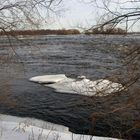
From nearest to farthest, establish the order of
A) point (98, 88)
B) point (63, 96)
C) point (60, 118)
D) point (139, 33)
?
point (139, 33) < point (98, 88) < point (60, 118) < point (63, 96)

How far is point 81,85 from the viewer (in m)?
10.4

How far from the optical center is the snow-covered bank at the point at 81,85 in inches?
204

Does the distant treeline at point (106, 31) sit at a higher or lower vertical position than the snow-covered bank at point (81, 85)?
higher

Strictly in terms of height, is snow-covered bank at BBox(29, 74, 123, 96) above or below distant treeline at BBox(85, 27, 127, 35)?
below

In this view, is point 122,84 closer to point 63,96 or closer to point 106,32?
point 106,32

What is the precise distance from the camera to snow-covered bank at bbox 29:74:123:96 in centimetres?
519

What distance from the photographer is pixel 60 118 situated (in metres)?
9.70

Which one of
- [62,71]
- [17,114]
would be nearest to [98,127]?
[17,114]

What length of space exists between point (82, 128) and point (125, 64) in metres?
4.08

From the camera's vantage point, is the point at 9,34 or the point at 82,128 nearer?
the point at 9,34

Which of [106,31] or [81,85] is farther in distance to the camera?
[81,85]

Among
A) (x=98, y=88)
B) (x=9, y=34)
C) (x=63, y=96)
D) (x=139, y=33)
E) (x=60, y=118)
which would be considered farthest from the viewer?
(x=63, y=96)

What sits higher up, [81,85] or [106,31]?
[106,31]

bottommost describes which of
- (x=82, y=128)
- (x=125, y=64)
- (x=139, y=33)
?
(x=82, y=128)
